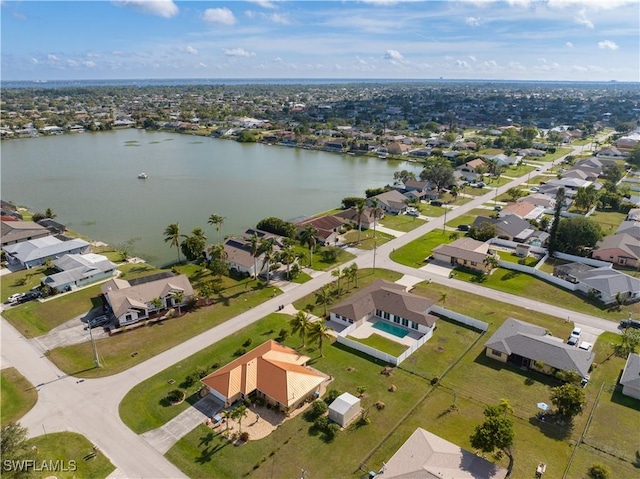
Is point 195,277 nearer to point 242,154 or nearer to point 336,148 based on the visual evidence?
point 242,154

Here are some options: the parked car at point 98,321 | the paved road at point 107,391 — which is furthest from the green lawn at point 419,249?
the parked car at point 98,321

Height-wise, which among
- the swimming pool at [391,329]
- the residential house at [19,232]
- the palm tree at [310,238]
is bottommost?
the swimming pool at [391,329]

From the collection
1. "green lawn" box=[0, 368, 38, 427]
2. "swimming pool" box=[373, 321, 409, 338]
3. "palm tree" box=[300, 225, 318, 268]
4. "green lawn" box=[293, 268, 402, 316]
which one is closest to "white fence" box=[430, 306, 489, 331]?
"swimming pool" box=[373, 321, 409, 338]

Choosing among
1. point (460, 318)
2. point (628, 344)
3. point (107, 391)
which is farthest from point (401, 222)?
point (107, 391)

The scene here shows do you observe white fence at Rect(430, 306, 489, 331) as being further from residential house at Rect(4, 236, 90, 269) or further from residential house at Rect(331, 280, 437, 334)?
residential house at Rect(4, 236, 90, 269)

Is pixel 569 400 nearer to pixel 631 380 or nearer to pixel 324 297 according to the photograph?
pixel 631 380

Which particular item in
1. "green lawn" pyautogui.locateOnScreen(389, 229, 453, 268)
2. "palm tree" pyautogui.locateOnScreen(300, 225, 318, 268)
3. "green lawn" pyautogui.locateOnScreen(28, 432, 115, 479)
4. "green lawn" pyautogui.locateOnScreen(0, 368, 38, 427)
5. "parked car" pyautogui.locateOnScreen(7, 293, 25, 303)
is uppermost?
"palm tree" pyautogui.locateOnScreen(300, 225, 318, 268)

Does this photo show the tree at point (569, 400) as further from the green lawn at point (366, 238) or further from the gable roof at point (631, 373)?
the green lawn at point (366, 238)
